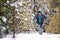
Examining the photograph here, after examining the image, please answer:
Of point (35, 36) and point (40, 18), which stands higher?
point (40, 18)

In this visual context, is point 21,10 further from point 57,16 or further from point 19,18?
point 57,16

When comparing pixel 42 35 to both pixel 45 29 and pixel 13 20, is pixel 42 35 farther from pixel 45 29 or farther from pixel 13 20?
pixel 13 20

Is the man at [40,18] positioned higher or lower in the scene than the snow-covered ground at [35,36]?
higher

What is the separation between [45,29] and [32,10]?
235 mm

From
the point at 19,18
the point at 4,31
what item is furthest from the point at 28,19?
the point at 4,31

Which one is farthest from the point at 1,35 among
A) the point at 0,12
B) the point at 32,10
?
the point at 32,10

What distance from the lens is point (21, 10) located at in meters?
2.79

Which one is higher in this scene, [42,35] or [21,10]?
[21,10]

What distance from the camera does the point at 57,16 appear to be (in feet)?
9.13

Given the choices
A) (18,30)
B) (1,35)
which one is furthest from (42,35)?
(1,35)

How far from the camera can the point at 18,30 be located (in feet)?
9.00

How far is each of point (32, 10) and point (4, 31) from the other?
356 millimetres

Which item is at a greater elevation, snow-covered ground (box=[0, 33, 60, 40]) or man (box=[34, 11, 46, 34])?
man (box=[34, 11, 46, 34])

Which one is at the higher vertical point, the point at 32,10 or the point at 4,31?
the point at 32,10
